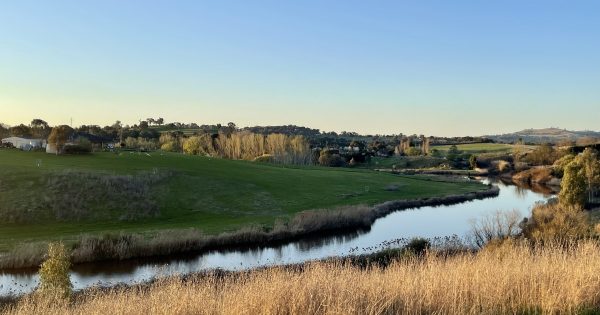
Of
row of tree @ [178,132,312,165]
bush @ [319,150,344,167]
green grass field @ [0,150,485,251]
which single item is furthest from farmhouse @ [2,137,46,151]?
bush @ [319,150,344,167]

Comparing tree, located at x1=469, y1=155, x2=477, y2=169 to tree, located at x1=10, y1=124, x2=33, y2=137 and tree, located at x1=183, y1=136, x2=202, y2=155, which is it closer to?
tree, located at x1=183, y1=136, x2=202, y2=155

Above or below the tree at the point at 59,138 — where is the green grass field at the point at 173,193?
below

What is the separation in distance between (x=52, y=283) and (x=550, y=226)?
25.3 metres

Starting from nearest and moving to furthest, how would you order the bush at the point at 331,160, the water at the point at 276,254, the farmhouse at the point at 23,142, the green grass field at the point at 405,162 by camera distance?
1. the water at the point at 276,254
2. the farmhouse at the point at 23,142
3. the bush at the point at 331,160
4. the green grass field at the point at 405,162

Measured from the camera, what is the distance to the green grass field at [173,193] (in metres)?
41.0

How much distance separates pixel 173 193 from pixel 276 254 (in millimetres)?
21281

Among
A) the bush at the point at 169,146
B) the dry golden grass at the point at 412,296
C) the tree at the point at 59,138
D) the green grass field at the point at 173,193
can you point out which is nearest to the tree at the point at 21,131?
the bush at the point at 169,146

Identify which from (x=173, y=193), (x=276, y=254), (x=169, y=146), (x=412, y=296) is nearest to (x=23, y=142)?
(x=169, y=146)

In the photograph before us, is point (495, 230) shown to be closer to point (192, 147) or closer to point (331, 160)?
point (192, 147)

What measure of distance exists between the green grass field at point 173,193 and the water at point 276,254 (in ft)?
18.9

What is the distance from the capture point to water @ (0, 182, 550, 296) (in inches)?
1073

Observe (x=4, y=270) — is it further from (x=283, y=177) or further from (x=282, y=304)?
(x=283, y=177)

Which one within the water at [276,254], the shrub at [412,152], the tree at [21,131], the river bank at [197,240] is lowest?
the water at [276,254]

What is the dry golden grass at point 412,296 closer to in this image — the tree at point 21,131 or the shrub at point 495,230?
the shrub at point 495,230
